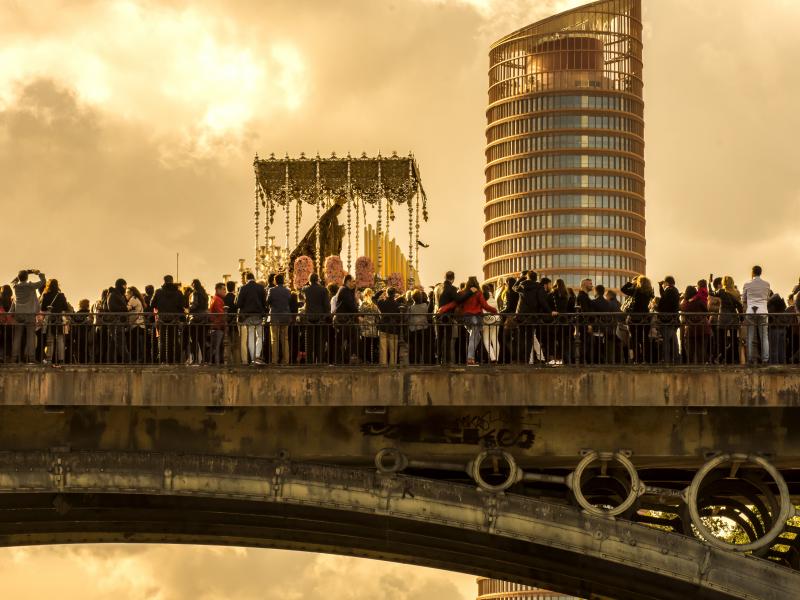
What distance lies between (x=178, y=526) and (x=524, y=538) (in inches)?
449

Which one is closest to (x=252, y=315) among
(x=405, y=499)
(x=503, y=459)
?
Result: (x=405, y=499)

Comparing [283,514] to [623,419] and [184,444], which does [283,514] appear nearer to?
[184,444]

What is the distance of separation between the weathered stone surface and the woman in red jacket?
2.69 feet

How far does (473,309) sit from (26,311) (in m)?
7.03

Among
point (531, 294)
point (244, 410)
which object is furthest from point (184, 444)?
point (531, 294)

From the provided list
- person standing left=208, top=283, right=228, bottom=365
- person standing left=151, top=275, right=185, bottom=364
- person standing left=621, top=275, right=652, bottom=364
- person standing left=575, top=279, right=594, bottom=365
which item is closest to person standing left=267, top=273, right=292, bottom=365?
person standing left=208, top=283, right=228, bottom=365

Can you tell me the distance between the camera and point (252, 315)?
28.9m

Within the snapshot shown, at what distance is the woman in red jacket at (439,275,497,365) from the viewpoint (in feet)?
94.1

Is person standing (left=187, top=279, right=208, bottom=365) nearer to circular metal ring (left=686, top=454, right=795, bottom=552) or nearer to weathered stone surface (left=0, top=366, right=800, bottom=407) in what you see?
weathered stone surface (left=0, top=366, right=800, bottom=407)

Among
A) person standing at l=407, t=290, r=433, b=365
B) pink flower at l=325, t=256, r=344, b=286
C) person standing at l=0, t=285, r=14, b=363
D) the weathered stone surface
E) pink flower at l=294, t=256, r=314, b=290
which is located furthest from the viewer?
pink flower at l=294, t=256, r=314, b=290

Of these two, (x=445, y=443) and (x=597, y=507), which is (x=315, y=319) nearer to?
(x=445, y=443)

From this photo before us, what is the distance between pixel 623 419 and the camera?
28.9 meters

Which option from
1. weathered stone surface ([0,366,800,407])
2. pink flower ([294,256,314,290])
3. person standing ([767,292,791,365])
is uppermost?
pink flower ([294,256,314,290])

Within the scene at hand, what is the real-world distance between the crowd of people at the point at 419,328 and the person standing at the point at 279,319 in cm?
2
